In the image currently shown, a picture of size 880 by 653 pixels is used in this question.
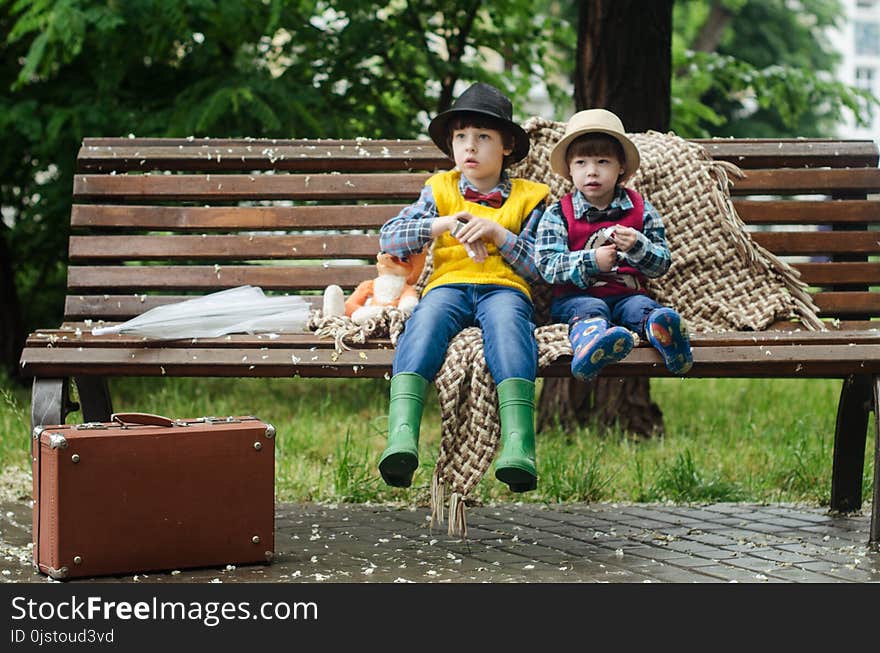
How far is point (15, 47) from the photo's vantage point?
25.7 feet

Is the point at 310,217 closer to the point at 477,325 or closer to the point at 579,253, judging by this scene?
the point at 477,325

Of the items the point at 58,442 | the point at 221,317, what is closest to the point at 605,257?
the point at 221,317

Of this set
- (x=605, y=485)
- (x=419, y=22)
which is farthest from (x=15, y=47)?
(x=605, y=485)

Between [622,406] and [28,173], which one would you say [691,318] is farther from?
[28,173]

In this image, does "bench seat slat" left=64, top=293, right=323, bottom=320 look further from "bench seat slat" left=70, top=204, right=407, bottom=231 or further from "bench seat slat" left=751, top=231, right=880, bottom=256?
"bench seat slat" left=751, top=231, right=880, bottom=256

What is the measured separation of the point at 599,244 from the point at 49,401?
6.18 ft

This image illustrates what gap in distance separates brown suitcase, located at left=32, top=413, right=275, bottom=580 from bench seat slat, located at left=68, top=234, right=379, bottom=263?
45.3 inches

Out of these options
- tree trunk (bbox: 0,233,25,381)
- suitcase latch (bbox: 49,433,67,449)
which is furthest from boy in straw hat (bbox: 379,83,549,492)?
tree trunk (bbox: 0,233,25,381)

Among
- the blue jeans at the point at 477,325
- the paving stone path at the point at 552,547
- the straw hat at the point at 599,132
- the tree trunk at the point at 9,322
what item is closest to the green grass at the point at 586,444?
the paving stone path at the point at 552,547

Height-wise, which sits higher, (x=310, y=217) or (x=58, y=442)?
(x=310, y=217)

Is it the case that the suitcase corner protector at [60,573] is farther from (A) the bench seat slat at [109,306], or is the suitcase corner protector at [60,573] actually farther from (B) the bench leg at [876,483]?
(B) the bench leg at [876,483]

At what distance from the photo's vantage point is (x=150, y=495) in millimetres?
3570

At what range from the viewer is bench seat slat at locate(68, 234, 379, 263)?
4.75 metres
